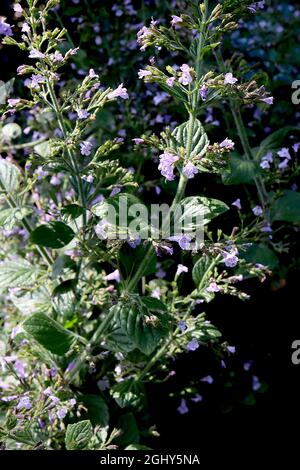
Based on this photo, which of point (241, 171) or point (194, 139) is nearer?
point (194, 139)

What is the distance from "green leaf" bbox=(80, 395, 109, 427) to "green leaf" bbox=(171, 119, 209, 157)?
0.82m

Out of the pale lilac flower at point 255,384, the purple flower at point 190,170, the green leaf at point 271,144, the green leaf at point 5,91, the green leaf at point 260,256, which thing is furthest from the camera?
the pale lilac flower at point 255,384

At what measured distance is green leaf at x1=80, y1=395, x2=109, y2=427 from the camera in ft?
5.91

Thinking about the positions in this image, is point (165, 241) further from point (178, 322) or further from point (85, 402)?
point (85, 402)

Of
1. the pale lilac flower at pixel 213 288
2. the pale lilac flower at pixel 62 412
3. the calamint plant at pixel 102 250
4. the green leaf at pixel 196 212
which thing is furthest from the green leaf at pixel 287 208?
the pale lilac flower at pixel 62 412

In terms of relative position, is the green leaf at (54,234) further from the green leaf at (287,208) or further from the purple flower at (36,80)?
the green leaf at (287,208)

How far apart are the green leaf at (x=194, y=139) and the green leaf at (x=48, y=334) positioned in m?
0.60

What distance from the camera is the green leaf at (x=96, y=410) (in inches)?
70.9

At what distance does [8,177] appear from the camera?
5.67 ft

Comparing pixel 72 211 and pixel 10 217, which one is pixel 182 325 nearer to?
pixel 72 211

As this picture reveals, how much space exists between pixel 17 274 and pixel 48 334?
0.23m

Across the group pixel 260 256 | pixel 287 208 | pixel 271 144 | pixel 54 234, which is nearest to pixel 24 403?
pixel 54 234

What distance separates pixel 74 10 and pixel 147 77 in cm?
153

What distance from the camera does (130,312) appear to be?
154 centimetres
